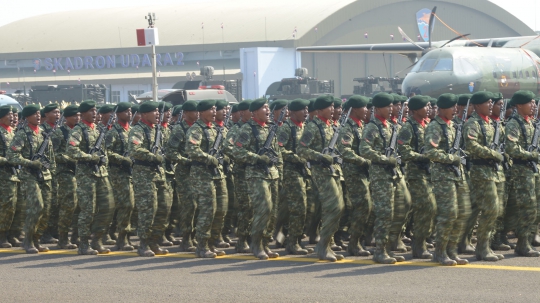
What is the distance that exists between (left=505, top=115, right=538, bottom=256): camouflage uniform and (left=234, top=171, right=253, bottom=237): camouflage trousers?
3.02 metres

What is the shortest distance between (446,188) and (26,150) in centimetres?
523

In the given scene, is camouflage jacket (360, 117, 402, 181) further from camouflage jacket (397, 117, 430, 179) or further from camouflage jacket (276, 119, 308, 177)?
camouflage jacket (276, 119, 308, 177)

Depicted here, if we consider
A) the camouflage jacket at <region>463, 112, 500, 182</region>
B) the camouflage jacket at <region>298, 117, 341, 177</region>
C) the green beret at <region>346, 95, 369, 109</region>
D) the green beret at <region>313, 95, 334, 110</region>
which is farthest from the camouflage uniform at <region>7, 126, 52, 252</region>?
the camouflage jacket at <region>463, 112, 500, 182</region>

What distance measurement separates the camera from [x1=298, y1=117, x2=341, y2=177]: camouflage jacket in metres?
9.91

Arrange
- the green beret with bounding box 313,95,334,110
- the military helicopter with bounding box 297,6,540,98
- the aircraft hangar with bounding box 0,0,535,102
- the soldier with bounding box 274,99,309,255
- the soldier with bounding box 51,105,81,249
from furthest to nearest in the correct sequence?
1. the aircraft hangar with bounding box 0,0,535,102
2. the military helicopter with bounding box 297,6,540,98
3. the soldier with bounding box 51,105,81,249
4. the soldier with bounding box 274,99,309,255
5. the green beret with bounding box 313,95,334,110

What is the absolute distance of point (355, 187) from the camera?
33.8ft

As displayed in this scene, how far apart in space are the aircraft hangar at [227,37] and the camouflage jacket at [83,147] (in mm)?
41669

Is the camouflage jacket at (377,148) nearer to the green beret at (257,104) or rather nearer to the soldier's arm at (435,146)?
the soldier's arm at (435,146)

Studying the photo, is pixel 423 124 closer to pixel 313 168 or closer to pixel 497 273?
pixel 313 168

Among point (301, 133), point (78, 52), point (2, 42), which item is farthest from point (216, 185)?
point (2, 42)

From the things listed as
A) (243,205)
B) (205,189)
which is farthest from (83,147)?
(243,205)

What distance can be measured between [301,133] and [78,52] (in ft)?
184

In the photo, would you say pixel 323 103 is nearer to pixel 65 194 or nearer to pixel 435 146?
pixel 435 146

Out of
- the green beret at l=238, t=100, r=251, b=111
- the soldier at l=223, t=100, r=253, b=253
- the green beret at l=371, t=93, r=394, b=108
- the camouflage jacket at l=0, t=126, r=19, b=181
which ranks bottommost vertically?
the soldier at l=223, t=100, r=253, b=253
